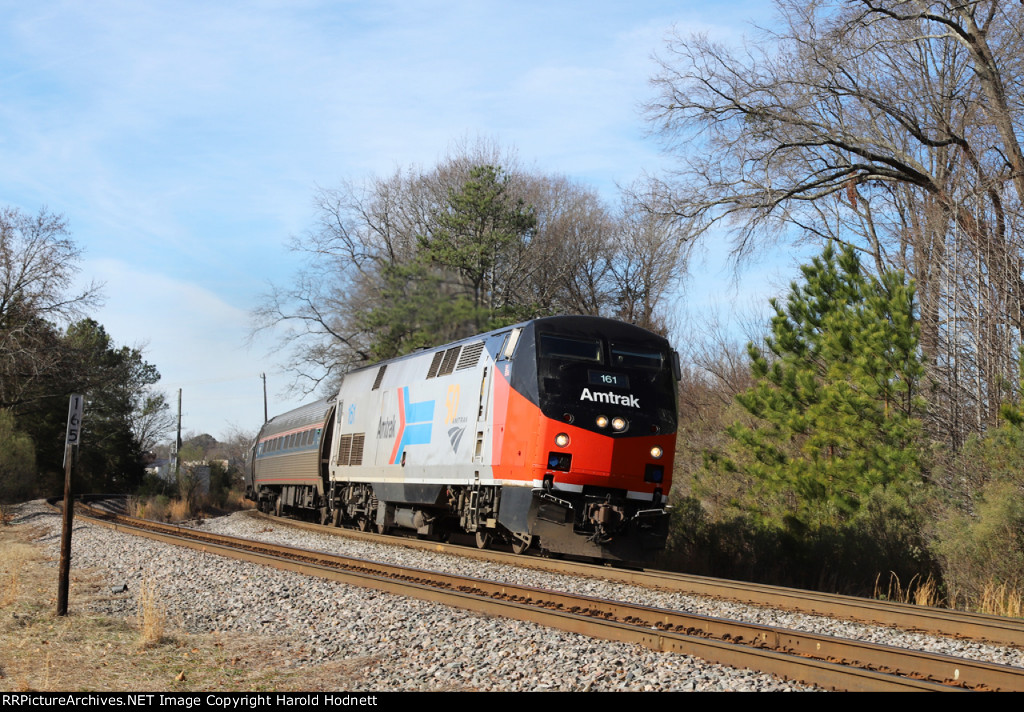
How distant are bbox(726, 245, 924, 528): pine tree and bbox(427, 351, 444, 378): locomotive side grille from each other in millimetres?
5625

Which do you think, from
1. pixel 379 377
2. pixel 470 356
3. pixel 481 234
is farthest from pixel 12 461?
pixel 470 356

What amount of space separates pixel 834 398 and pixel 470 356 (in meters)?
6.33

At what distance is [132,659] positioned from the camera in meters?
7.15

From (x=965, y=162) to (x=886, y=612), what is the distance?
42.5 feet

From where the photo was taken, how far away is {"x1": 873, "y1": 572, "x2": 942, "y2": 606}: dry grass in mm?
11867

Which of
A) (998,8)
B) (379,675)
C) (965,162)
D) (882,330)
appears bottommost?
(379,675)

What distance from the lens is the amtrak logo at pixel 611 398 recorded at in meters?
12.5

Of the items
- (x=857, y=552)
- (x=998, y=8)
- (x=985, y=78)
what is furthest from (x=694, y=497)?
(x=998, y=8)

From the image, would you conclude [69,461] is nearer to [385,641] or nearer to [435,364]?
[385,641]

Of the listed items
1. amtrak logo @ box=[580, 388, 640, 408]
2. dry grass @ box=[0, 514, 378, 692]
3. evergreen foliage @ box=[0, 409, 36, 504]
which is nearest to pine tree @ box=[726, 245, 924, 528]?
amtrak logo @ box=[580, 388, 640, 408]

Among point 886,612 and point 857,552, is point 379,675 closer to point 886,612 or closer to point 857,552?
point 886,612

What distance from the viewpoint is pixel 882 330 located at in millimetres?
14828

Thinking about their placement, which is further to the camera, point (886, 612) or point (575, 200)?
point (575, 200)

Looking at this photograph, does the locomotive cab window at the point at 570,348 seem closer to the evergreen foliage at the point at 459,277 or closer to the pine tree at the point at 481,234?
the evergreen foliage at the point at 459,277
